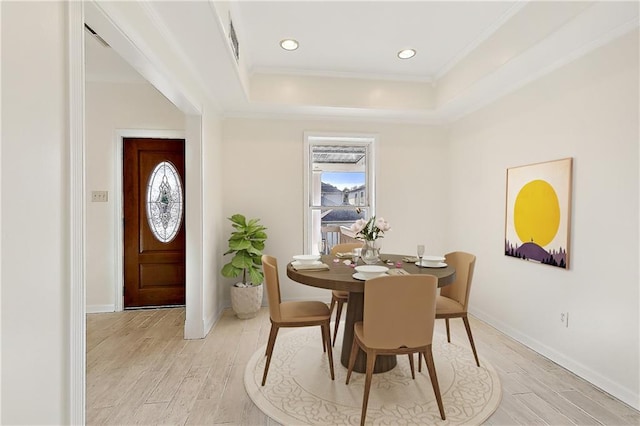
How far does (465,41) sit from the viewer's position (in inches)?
119

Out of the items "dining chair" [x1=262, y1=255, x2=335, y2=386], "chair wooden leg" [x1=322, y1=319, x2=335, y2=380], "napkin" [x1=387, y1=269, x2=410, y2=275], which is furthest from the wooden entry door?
"napkin" [x1=387, y1=269, x2=410, y2=275]

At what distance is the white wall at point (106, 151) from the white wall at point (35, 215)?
2895 mm

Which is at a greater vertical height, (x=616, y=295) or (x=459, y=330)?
(x=616, y=295)

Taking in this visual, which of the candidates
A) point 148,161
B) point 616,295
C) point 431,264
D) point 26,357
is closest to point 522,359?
point 616,295

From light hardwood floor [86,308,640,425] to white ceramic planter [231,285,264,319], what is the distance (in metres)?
0.18

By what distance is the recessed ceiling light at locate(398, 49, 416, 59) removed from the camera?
126 inches

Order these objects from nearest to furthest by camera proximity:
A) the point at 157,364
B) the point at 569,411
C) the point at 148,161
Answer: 1. the point at 569,411
2. the point at 157,364
3. the point at 148,161

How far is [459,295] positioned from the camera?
2648 mm

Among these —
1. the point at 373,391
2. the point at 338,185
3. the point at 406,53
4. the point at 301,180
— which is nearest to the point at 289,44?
the point at 406,53

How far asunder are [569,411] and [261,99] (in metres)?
3.76

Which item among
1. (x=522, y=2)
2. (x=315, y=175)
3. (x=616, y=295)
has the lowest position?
(x=616, y=295)

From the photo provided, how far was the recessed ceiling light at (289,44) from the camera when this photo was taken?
2.97 meters

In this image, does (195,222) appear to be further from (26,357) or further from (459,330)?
(459,330)

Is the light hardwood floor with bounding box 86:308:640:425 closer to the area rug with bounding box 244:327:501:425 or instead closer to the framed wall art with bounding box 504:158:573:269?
the area rug with bounding box 244:327:501:425
